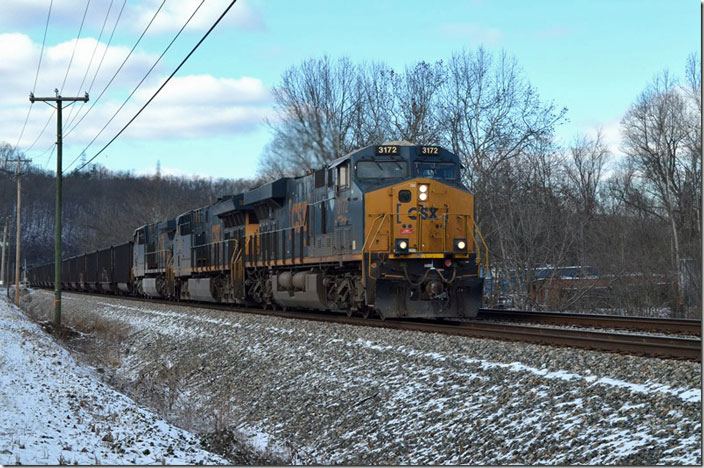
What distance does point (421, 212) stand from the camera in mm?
15688

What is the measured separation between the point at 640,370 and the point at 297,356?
7051mm

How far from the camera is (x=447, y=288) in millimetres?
15547

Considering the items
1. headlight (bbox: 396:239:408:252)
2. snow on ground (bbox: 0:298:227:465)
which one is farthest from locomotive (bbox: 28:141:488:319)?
snow on ground (bbox: 0:298:227:465)

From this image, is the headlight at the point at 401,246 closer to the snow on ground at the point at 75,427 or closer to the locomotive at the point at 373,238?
the locomotive at the point at 373,238

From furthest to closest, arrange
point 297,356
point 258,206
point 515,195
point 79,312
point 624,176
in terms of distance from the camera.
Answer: point 624,176
point 79,312
point 515,195
point 258,206
point 297,356

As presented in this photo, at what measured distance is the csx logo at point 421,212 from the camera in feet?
51.3

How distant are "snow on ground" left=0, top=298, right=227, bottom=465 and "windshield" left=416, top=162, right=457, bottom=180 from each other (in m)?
8.02

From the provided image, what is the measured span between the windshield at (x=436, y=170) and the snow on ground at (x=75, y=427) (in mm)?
8017

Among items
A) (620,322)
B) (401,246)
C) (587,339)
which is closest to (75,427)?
(587,339)

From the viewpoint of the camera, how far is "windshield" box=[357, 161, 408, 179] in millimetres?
16188

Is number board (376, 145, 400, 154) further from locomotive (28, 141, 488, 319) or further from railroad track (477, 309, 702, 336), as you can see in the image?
railroad track (477, 309, 702, 336)

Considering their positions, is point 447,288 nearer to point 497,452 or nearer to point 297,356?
point 297,356

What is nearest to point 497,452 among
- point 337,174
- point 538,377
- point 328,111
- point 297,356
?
point 538,377

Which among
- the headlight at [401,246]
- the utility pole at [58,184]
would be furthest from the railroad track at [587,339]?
the utility pole at [58,184]
